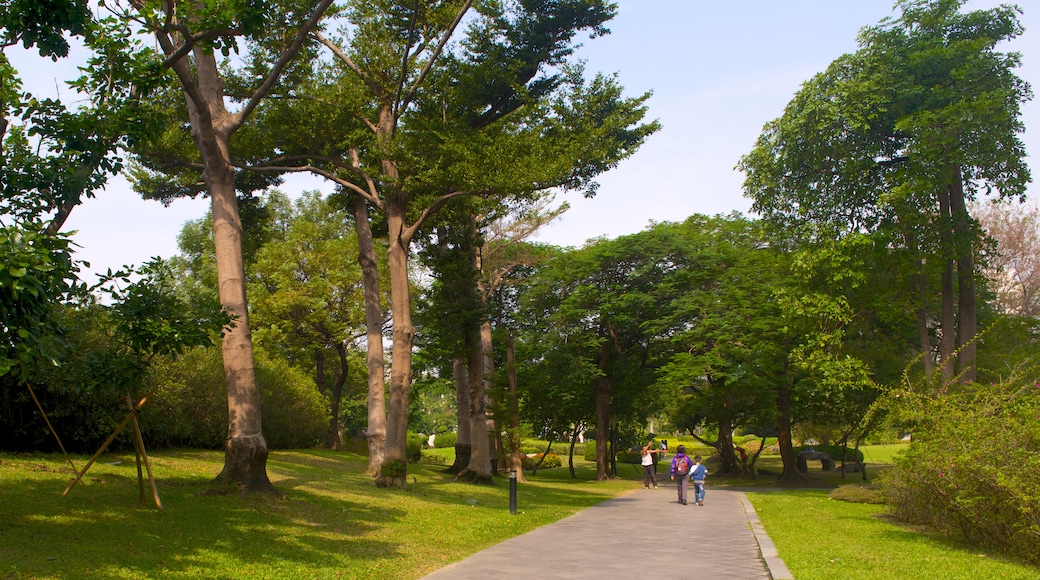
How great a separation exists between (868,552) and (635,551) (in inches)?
131

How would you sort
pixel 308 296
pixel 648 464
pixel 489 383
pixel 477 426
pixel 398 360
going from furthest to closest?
pixel 308 296
pixel 489 383
pixel 648 464
pixel 477 426
pixel 398 360

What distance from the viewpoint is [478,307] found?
942 inches

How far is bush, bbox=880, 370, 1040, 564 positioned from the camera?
1008 cm

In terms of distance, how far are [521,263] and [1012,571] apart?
26916 millimetres

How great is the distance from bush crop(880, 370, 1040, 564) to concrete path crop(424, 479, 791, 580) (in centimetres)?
278

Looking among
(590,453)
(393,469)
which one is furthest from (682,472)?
(590,453)

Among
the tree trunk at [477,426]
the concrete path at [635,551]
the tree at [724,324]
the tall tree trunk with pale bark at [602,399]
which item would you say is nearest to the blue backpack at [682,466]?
the concrete path at [635,551]

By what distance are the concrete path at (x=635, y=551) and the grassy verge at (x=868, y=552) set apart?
1.27ft

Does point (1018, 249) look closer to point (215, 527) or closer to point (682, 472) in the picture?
point (682, 472)

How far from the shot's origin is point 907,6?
2281cm

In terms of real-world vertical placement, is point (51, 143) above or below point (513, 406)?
above

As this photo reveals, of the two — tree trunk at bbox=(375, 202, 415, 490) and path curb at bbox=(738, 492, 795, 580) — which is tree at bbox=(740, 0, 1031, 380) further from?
tree trunk at bbox=(375, 202, 415, 490)

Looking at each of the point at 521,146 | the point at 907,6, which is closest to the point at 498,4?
the point at 521,146

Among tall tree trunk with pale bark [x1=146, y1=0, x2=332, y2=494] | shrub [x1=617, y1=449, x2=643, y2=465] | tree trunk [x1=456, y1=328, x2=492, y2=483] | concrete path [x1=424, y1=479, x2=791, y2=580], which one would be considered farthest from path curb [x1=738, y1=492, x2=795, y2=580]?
shrub [x1=617, y1=449, x2=643, y2=465]
